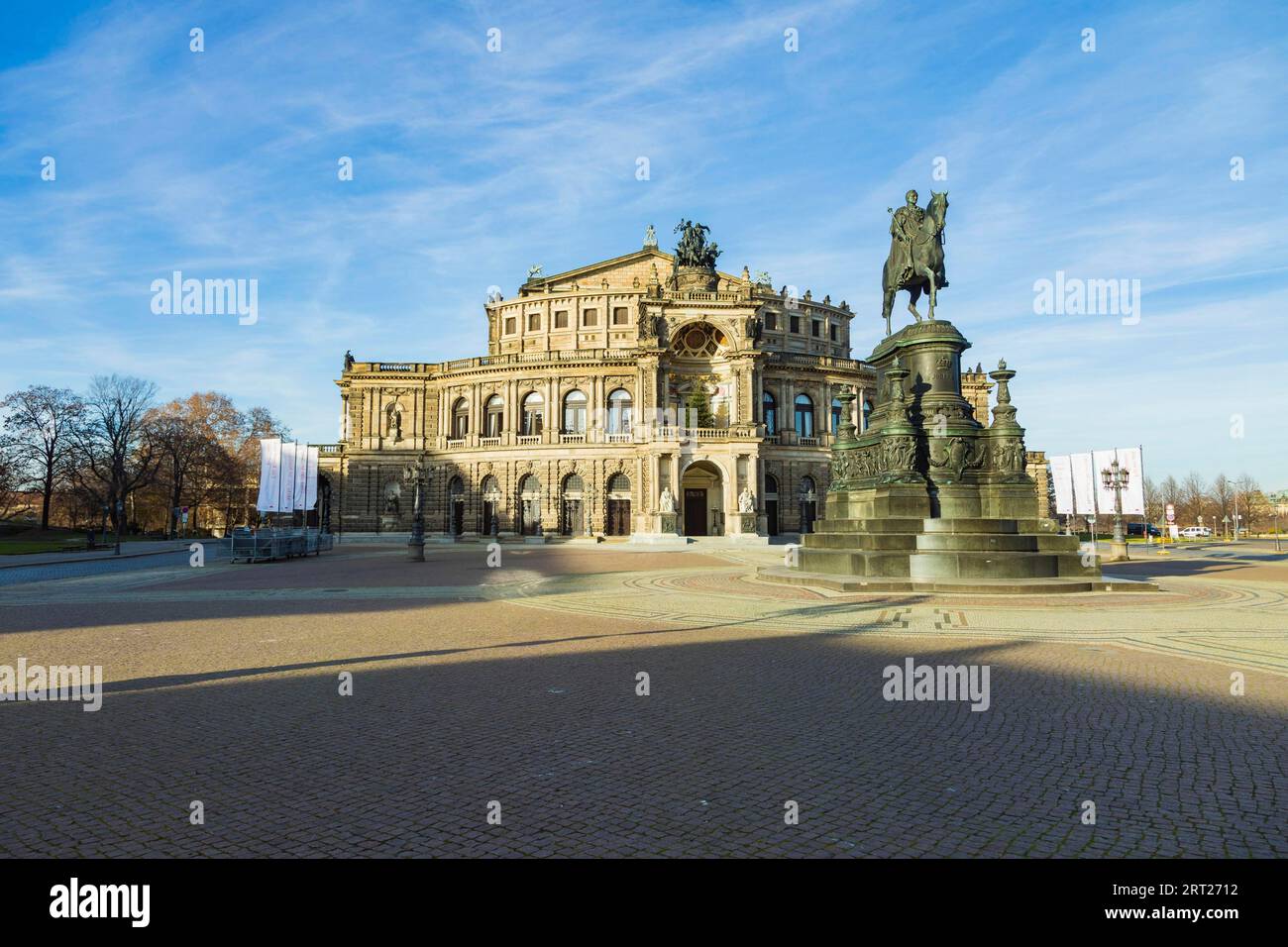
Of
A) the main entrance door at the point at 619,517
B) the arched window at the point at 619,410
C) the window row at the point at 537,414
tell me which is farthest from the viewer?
the window row at the point at 537,414

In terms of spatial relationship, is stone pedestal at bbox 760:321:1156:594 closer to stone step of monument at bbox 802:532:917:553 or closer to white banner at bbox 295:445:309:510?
stone step of monument at bbox 802:532:917:553

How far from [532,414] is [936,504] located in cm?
4575

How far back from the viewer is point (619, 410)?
194ft

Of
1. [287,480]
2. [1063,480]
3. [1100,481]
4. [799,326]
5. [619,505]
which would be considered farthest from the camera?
[799,326]

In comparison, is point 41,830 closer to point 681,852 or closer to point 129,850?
point 129,850

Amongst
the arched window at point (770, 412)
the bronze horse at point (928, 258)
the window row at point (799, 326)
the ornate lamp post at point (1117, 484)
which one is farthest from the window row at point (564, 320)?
the bronze horse at point (928, 258)

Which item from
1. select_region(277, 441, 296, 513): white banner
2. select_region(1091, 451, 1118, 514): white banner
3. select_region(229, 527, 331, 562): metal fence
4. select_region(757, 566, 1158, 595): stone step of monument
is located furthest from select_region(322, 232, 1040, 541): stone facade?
select_region(757, 566, 1158, 595): stone step of monument

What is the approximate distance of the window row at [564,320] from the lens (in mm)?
65438

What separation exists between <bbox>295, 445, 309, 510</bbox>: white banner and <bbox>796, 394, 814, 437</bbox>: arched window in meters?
37.5

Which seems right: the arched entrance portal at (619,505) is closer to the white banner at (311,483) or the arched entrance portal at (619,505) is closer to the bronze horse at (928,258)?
the white banner at (311,483)

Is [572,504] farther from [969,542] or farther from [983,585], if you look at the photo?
[983,585]

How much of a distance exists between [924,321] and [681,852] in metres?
18.9

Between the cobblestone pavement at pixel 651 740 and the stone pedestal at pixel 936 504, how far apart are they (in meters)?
3.86

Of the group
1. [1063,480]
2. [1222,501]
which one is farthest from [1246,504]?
[1063,480]
